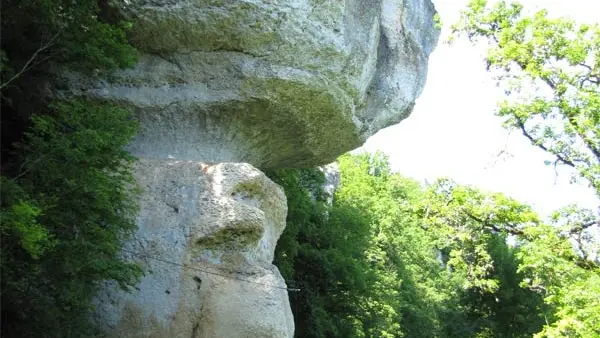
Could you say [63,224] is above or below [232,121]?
below

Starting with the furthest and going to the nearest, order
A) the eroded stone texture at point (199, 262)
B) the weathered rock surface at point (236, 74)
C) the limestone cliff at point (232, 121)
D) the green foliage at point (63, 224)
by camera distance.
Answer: the weathered rock surface at point (236, 74)
the limestone cliff at point (232, 121)
the eroded stone texture at point (199, 262)
the green foliage at point (63, 224)

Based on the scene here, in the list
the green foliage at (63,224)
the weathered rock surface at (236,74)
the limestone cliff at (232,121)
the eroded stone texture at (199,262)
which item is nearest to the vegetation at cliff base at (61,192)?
the green foliage at (63,224)

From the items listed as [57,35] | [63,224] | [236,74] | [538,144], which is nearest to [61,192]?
[63,224]

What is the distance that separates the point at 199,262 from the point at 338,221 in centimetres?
1256

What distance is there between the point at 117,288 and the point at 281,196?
102 inches

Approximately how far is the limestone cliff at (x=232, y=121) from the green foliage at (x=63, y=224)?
1.05 meters

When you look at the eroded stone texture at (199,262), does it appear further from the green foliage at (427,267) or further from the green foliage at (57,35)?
the green foliage at (427,267)

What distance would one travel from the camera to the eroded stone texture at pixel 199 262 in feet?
31.2

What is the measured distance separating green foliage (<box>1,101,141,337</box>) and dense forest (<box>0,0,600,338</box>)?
2cm

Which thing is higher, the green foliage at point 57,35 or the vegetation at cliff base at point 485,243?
the vegetation at cliff base at point 485,243

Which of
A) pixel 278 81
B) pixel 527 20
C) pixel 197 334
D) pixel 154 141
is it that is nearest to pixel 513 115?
pixel 527 20

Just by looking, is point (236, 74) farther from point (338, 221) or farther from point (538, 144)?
point (338, 221)

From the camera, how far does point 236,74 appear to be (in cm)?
1156

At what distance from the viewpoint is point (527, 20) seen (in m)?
16.6
